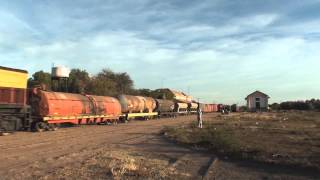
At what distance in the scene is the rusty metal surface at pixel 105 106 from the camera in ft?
133

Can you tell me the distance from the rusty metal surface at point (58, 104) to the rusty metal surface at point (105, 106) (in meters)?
1.84

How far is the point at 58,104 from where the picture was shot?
107ft

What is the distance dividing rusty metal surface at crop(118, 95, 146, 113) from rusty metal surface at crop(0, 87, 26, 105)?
21702mm

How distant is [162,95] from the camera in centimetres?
8456

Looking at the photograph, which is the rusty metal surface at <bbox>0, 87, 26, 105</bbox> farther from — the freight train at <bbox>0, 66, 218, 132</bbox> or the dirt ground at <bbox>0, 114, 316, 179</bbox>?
the dirt ground at <bbox>0, 114, 316, 179</bbox>

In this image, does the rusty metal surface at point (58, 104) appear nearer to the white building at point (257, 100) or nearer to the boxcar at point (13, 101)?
the boxcar at point (13, 101)

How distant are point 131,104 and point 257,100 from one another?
92.0 metres

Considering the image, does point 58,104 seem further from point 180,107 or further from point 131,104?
point 180,107

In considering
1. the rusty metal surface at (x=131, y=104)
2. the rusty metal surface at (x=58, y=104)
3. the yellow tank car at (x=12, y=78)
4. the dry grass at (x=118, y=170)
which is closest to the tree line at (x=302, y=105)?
the rusty metal surface at (x=131, y=104)

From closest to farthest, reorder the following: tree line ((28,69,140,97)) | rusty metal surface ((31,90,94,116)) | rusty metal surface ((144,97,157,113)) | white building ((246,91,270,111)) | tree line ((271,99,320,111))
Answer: rusty metal surface ((31,90,94,116)), rusty metal surface ((144,97,157,113)), tree line ((28,69,140,97)), tree line ((271,99,320,111)), white building ((246,91,270,111))

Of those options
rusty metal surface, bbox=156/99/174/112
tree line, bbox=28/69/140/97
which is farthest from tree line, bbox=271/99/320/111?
tree line, bbox=28/69/140/97

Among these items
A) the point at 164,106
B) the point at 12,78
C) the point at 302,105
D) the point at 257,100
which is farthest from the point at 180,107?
the point at 302,105

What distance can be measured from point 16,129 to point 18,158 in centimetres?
1278

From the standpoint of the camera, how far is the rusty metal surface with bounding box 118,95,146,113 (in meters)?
50.1
